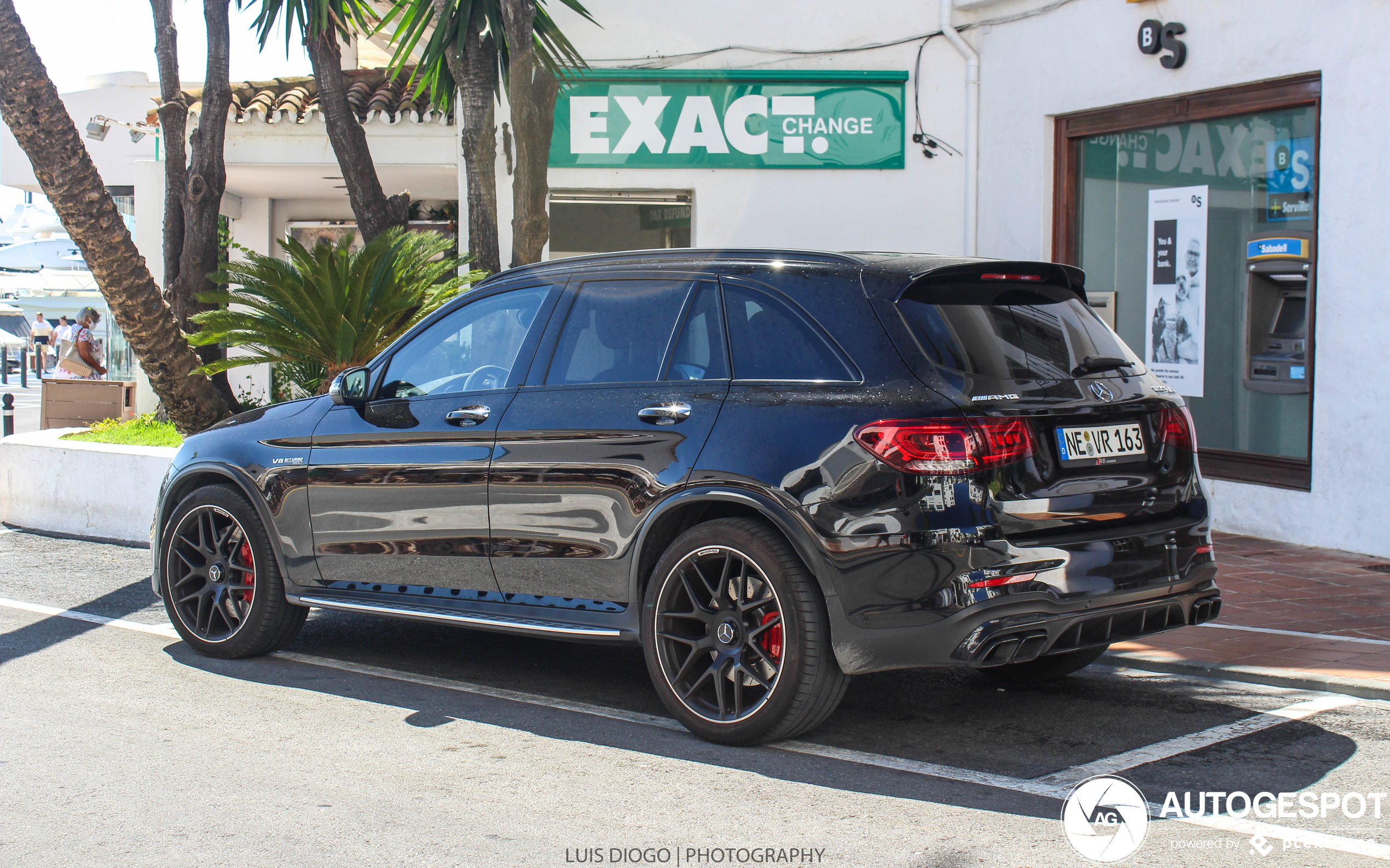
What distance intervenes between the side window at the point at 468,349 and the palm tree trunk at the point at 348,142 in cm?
708

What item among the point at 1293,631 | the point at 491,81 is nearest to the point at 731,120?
the point at 491,81

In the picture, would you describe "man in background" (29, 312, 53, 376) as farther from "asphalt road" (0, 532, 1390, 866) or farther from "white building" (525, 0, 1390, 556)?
"asphalt road" (0, 532, 1390, 866)

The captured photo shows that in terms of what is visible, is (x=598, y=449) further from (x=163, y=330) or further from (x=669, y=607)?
(x=163, y=330)

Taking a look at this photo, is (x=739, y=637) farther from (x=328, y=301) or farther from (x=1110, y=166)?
(x=1110, y=166)

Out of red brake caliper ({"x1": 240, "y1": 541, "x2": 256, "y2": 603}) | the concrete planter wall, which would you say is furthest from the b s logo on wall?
the concrete planter wall

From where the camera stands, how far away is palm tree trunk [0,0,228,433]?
32.8 ft

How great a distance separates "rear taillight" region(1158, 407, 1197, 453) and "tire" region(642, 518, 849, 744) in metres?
1.43

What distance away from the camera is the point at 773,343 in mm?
4820

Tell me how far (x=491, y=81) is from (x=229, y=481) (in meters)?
5.49

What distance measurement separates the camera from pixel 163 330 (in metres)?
10.8

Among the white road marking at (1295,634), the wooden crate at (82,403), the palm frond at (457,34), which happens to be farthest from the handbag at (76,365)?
the white road marking at (1295,634)

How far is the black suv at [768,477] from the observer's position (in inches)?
170

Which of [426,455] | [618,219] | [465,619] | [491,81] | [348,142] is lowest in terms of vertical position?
[465,619]

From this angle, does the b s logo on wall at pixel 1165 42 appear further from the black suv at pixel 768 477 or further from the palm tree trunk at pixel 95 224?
the palm tree trunk at pixel 95 224
